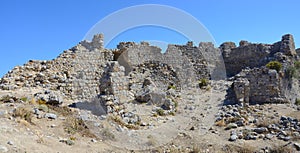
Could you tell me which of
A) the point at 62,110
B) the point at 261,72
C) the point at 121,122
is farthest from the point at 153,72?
the point at 62,110

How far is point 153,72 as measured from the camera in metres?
19.4

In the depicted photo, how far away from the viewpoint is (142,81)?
58.0 ft

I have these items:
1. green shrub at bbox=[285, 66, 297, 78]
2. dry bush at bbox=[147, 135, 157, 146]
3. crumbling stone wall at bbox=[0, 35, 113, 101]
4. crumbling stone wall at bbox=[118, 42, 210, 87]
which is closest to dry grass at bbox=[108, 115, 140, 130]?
dry bush at bbox=[147, 135, 157, 146]

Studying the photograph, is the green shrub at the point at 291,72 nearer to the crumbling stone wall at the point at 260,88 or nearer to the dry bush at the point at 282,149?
the crumbling stone wall at the point at 260,88

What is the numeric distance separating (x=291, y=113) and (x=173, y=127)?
458 centimetres

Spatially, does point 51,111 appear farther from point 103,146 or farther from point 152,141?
point 152,141

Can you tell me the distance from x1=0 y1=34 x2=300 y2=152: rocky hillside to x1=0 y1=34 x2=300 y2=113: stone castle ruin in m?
0.05

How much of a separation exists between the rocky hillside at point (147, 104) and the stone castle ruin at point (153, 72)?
0.15 ft

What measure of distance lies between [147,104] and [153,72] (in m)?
7.06

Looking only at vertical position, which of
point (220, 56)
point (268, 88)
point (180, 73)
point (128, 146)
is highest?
point (220, 56)

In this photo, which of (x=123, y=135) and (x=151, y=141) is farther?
(x=123, y=135)

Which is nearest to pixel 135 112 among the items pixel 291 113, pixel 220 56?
pixel 291 113

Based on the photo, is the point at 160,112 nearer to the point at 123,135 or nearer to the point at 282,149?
the point at 123,135

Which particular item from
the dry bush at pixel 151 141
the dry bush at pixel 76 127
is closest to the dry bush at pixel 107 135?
the dry bush at pixel 76 127
